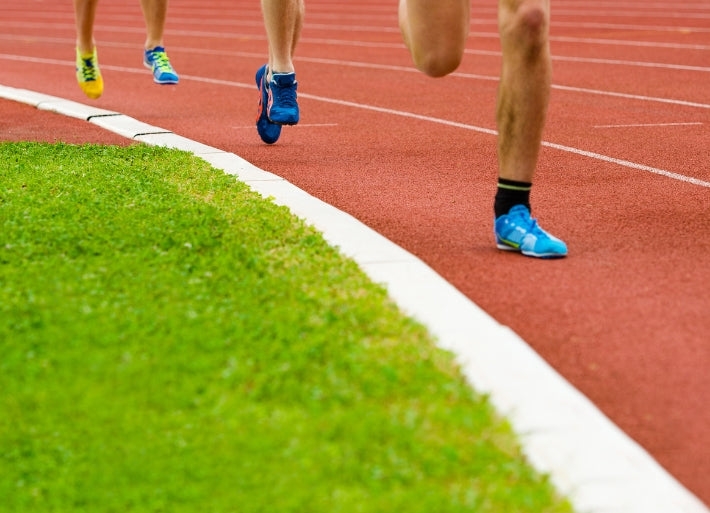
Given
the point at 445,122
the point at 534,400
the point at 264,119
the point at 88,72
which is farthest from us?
the point at 88,72

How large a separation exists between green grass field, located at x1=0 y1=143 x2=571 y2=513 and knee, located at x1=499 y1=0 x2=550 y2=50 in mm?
906

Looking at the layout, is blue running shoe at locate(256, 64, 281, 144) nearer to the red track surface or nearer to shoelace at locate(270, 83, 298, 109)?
the red track surface

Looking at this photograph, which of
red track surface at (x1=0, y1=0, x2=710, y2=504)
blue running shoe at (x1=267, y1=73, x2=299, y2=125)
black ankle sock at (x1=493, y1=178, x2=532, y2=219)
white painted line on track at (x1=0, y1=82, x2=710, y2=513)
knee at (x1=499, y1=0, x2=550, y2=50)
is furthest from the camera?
blue running shoe at (x1=267, y1=73, x2=299, y2=125)

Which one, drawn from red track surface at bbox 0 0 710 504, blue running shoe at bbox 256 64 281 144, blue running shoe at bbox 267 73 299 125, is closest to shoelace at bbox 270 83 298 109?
blue running shoe at bbox 267 73 299 125

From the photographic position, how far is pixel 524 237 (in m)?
3.93

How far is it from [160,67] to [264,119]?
1871mm

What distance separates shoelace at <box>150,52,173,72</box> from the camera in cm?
789

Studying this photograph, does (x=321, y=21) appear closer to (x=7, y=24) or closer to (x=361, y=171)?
(x=7, y=24)

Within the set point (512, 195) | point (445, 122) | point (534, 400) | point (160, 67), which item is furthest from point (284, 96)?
point (534, 400)

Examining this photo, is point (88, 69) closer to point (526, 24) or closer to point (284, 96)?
point (284, 96)

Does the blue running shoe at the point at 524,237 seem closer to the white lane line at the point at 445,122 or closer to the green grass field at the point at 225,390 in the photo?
the green grass field at the point at 225,390

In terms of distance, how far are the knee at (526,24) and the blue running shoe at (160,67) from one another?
4.21m

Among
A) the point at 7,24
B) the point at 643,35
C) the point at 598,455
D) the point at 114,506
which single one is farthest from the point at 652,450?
the point at 7,24

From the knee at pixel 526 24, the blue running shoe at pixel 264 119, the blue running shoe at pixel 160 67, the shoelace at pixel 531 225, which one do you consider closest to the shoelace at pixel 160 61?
the blue running shoe at pixel 160 67
